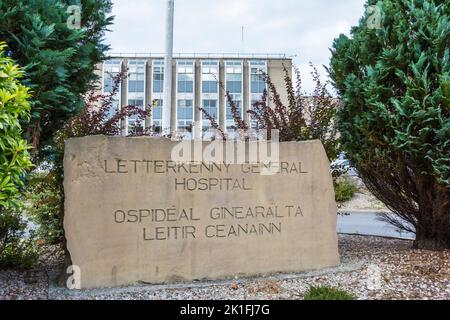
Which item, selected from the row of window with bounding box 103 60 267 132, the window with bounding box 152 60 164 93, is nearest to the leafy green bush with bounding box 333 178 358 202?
the row of window with bounding box 103 60 267 132

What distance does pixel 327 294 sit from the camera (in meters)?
5.28

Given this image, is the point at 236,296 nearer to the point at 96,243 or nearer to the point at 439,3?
the point at 96,243

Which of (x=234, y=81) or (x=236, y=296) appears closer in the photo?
(x=236, y=296)

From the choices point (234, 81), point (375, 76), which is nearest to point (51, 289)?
point (375, 76)

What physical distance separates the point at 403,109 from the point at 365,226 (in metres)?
9.12

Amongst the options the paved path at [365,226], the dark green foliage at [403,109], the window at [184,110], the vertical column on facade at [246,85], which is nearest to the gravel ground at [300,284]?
the dark green foliage at [403,109]

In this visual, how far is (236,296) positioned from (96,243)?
5.68ft

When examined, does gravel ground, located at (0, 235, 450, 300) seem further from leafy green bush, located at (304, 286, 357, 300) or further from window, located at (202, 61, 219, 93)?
window, located at (202, 61, 219, 93)

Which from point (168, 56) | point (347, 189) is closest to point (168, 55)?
point (168, 56)

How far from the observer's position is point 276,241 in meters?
6.61

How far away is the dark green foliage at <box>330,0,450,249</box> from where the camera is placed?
6.56 meters

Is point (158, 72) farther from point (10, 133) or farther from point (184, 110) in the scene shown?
point (10, 133)

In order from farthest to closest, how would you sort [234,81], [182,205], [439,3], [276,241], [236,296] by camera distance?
[234,81] → [439,3] → [276,241] → [182,205] → [236,296]

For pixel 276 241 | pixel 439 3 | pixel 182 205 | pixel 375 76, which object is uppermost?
pixel 439 3
